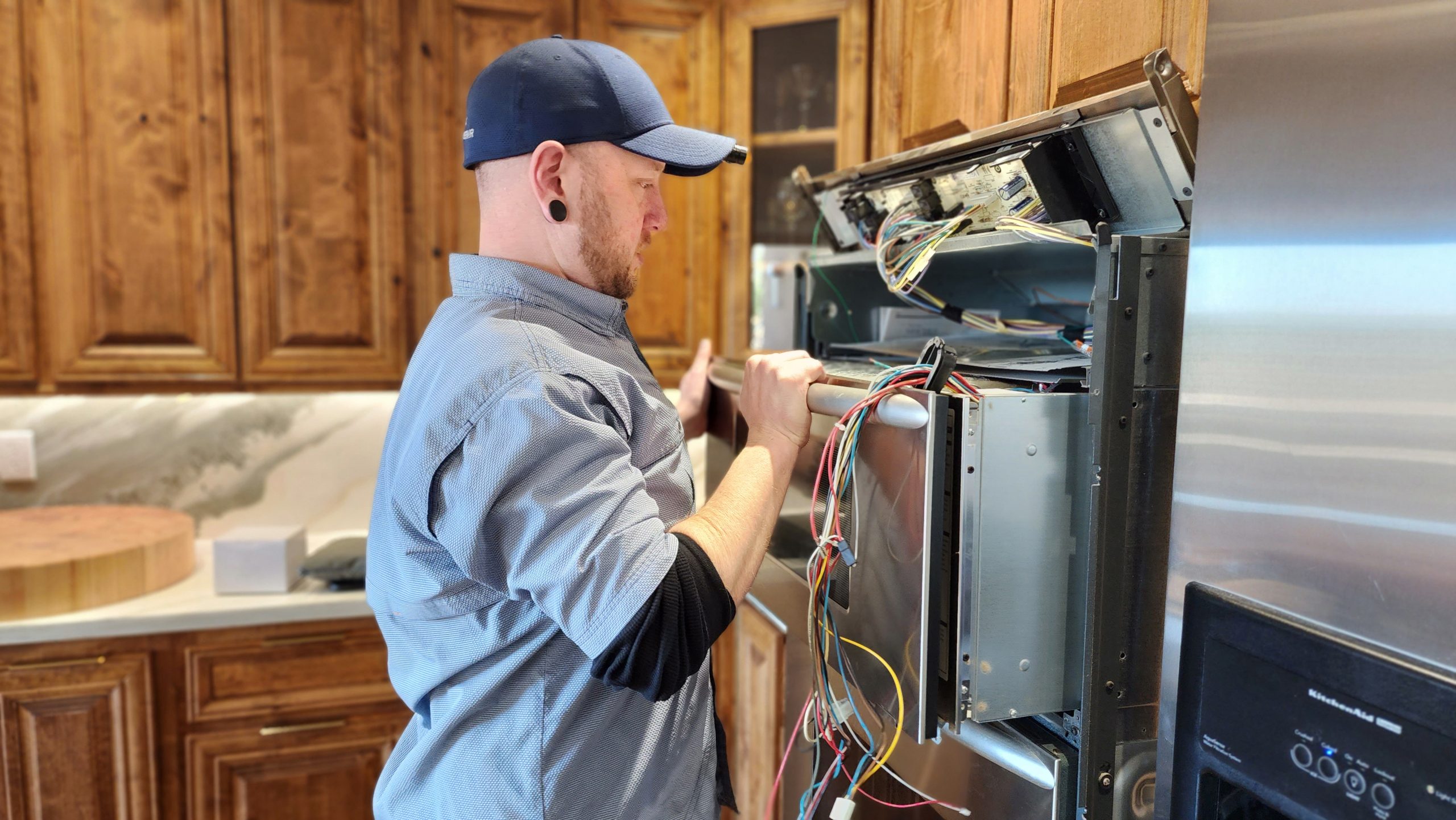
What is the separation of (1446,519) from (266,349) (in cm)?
192

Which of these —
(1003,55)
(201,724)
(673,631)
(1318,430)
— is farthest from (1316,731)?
(201,724)

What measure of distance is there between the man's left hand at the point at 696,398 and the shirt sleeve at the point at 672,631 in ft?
1.97

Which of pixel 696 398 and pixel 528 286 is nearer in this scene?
pixel 528 286

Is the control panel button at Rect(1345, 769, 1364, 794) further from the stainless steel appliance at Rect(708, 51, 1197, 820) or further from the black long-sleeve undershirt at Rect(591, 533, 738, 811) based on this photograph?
the black long-sleeve undershirt at Rect(591, 533, 738, 811)

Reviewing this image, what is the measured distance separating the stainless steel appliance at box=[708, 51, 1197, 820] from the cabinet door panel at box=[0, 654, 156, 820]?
1.44 metres

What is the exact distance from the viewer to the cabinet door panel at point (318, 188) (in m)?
A: 1.79

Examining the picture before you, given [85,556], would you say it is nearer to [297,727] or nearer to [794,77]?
[297,727]

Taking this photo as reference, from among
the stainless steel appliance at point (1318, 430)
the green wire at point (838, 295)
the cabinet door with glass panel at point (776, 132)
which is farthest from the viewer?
the cabinet door with glass panel at point (776, 132)

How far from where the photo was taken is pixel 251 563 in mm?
1712

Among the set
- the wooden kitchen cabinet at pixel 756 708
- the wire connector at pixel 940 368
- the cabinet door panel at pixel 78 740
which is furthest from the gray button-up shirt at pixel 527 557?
the cabinet door panel at pixel 78 740

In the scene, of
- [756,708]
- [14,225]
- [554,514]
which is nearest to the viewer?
[554,514]

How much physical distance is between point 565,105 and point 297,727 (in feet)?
4.58

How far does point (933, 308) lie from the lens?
1219 millimetres

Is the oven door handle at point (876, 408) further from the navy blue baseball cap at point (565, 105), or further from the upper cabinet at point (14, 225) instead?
the upper cabinet at point (14, 225)
